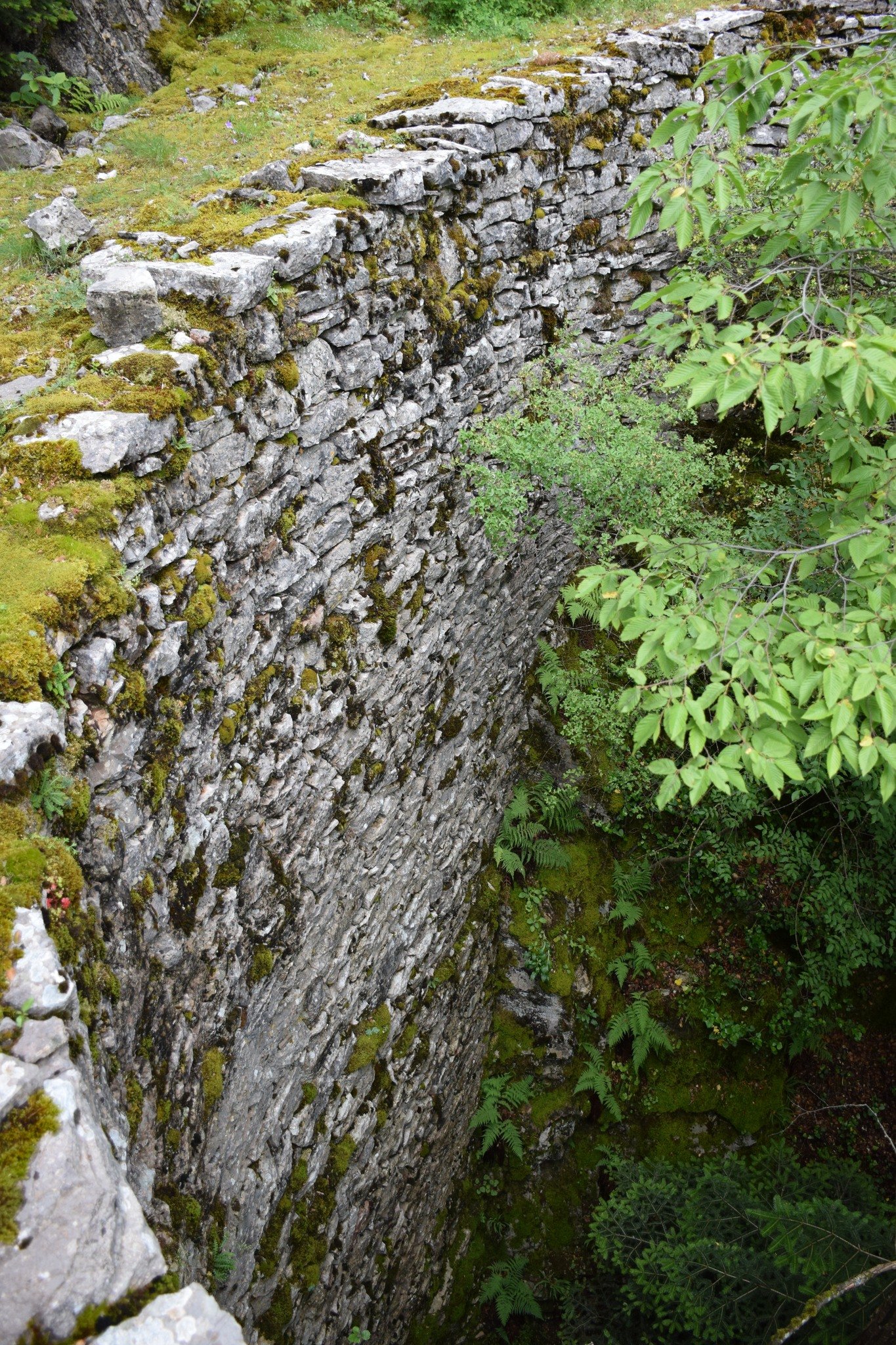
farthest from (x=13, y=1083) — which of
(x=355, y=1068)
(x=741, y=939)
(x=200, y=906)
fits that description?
(x=741, y=939)

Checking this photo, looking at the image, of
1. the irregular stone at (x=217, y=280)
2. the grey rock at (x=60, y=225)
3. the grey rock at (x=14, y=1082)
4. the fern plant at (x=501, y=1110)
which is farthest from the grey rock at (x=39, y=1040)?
the fern plant at (x=501, y=1110)

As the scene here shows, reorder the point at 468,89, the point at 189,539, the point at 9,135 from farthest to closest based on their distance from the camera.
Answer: the point at 9,135 < the point at 468,89 < the point at 189,539

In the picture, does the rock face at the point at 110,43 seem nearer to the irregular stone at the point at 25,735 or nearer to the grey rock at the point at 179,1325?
the irregular stone at the point at 25,735

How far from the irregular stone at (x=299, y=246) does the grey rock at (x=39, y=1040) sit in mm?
3586

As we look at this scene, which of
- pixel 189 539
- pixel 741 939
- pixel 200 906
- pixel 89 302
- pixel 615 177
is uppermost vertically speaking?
pixel 615 177

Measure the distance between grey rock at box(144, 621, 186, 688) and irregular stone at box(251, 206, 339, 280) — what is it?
205 centimetres

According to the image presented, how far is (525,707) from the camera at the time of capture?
8.62 meters

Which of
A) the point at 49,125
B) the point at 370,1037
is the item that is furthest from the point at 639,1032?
the point at 49,125

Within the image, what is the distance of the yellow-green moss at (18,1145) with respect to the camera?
65.3 inches

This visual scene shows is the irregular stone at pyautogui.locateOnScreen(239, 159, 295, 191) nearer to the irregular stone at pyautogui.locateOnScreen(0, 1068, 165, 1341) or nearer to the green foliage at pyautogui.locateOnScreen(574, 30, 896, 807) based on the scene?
the green foliage at pyautogui.locateOnScreen(574, 30, 896, 807)

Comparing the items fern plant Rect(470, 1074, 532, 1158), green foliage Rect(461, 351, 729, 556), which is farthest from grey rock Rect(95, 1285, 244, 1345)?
fern plant Rect(470, 1074, 532, 1158)

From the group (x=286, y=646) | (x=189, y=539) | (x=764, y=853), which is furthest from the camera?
(x=764, y=853)

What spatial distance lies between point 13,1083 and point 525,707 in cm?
714

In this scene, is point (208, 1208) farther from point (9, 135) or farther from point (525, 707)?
point (9, 135)
